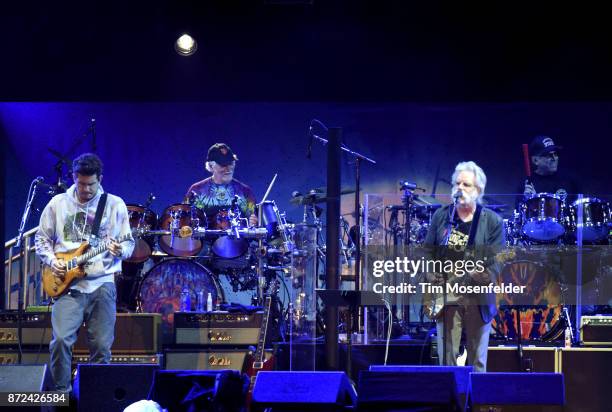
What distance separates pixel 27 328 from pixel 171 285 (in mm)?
1796

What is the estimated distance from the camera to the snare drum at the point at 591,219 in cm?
773

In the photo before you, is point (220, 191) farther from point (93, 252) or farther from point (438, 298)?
point (438, 298)

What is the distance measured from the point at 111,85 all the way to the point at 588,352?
17.3 feet

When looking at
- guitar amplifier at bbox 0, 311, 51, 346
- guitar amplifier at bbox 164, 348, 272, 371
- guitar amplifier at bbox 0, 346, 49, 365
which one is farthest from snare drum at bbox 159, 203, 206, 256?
guitar amplifier at bbox 0, 346, 49, 365

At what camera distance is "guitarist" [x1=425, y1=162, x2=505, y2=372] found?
7332 mm

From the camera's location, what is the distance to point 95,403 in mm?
6449

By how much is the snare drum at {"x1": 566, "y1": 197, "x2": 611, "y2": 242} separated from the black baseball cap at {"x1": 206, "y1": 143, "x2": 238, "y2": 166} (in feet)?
16.5

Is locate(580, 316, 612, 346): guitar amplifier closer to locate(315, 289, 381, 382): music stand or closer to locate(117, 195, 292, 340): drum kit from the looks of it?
locate(315, 289, 381, 382): music stand

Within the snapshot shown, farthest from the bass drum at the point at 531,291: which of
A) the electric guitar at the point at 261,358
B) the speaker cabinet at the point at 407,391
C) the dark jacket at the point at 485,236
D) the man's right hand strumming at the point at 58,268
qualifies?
the man's right hand strumming at the point at 58,268

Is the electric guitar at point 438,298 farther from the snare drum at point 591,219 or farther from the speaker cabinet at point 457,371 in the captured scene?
the speaker cabinet at point 457,371

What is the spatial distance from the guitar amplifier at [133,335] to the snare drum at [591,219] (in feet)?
14.0

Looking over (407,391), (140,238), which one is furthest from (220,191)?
(407,391)

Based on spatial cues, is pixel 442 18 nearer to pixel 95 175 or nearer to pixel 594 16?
pixel 594 16

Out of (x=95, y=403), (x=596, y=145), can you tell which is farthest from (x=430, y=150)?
(x=95, y=403)
